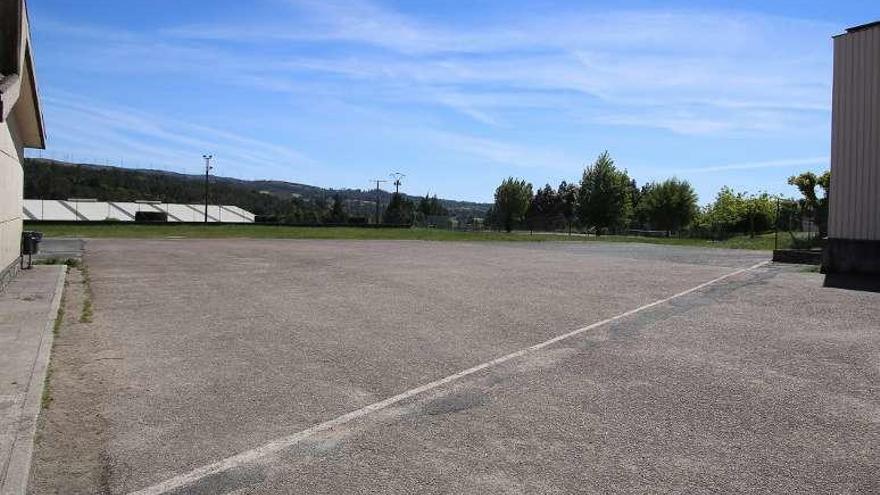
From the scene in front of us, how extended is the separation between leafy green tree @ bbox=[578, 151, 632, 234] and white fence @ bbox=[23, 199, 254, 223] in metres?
49.4

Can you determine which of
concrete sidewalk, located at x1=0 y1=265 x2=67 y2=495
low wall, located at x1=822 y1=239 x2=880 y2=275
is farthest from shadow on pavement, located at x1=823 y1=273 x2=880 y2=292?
concrete sidewalk, located at x1=0 y1=265 x2=67 y2=495

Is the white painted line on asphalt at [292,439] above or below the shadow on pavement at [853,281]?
below

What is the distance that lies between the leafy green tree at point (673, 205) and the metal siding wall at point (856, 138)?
58683 millimetres

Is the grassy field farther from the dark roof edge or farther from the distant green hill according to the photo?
the distant green hill

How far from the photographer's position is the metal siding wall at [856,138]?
18.1 m

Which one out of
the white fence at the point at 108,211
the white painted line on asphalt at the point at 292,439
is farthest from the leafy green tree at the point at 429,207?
the white painted line on asphalt at the point at 292,439

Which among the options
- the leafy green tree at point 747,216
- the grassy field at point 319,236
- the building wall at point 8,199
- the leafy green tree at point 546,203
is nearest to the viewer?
the building wall at point 8,199

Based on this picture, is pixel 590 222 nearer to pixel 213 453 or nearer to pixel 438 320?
pixel 438 320

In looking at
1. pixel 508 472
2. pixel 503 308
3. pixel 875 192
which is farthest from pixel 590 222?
pixel 508 472

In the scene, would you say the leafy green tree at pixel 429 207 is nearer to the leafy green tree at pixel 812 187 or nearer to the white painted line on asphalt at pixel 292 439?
the leafy green tree at pixel 812 187

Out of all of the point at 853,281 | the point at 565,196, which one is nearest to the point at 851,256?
the point at 853,281

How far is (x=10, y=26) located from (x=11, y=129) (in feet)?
15.2

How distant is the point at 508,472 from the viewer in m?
4.35

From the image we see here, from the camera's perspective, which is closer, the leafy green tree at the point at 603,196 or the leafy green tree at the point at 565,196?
the leafy green tree at the point at 603,196
